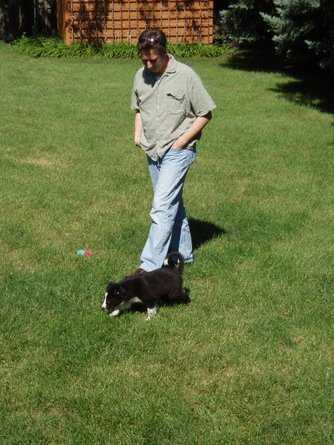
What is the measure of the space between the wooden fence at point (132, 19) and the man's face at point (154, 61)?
15.7 m

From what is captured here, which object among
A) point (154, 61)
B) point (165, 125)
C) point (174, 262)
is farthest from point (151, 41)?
point (174, 262)

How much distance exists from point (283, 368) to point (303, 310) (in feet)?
3.49

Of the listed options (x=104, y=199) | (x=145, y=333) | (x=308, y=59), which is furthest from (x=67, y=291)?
(x=308, y=59)

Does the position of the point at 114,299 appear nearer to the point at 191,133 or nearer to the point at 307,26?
the point at 191,133

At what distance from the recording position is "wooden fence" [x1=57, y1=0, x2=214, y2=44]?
69.5 ft

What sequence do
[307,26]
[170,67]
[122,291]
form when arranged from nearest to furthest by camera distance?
1. [122,291]
2. [170,67]
3. [307,26]

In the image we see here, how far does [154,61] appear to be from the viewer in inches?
240

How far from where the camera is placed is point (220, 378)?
5.32 m

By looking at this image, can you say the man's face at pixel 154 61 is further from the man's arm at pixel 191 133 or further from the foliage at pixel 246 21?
the foliage at pixel 246 21

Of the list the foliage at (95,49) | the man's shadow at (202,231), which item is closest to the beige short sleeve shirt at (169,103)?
the man's shadow at (202,231)

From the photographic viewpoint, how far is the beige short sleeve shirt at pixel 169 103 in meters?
6.25

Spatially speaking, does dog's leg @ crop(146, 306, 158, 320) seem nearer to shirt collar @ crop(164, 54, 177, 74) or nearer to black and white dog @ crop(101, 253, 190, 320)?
black and white dog @ crop(101, 253, 190, 320)

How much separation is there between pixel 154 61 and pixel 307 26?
9628 millimetres

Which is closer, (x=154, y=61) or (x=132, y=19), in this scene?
(x=154, y=61)
